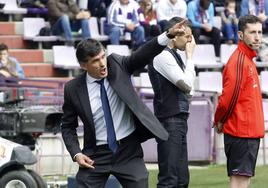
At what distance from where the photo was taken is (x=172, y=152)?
9.67 meters

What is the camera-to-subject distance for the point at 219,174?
46.8 feet

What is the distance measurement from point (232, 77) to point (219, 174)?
4.96 metres

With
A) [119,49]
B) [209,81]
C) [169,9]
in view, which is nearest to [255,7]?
[169,9]

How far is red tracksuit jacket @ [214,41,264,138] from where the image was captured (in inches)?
372

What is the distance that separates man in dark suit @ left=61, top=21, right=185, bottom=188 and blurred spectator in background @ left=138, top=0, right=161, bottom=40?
37.4 ft

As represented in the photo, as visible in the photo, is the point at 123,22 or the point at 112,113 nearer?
the point at 112,113

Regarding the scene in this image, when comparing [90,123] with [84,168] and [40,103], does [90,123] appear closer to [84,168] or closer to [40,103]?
[84,168]

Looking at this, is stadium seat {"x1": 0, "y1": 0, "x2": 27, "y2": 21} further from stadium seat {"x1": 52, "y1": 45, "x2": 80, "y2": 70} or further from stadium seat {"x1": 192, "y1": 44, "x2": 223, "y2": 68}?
stadium seat {"x1": 192, "y1": 44, "x2": 223, "y2": 68}

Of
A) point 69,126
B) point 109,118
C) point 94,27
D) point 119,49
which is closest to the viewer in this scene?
point 109,118

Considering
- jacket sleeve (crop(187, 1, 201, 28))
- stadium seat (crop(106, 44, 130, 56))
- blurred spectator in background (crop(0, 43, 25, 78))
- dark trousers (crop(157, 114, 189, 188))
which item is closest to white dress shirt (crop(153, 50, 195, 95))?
dark trousers (crop(157, 114, 189, 188))

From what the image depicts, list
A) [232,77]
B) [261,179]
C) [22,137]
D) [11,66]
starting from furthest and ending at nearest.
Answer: [11,66], [261,179], [22,137], [232,77]

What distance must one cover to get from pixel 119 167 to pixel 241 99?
5.69 ft

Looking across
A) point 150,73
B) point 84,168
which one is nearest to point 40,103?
point 150,73

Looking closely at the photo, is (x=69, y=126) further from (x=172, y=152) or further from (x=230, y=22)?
(x=230, y=22)
